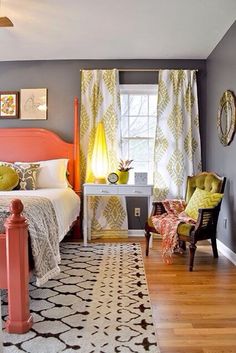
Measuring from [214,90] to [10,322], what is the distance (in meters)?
3.63

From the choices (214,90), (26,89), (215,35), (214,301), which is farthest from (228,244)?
(26,89)

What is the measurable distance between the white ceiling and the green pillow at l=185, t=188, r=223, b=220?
5.91 feet

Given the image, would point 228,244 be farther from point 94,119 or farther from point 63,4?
point 63,4

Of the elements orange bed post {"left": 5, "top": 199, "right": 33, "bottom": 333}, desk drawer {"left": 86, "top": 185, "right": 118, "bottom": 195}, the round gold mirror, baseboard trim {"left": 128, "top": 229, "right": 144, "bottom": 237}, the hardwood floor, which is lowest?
the hardwood floor

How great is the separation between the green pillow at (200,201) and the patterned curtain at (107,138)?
121cm

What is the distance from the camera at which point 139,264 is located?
345 cm

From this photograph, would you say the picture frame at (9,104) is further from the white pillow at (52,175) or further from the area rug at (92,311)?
the area rug at (92,311)

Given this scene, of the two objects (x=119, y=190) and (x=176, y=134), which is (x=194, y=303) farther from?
(x=176, y=134)

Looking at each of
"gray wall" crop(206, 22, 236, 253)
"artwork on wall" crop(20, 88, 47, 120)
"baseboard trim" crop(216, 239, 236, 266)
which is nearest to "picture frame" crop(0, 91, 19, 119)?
"artwork on wall" crop(20, 88, 47, 120)

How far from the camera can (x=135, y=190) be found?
13.8ft

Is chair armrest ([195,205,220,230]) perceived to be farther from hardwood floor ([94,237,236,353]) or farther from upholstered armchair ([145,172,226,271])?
hardwood floor ([94,237,236,353])

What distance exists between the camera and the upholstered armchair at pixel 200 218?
333cm

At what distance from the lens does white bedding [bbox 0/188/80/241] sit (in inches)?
127

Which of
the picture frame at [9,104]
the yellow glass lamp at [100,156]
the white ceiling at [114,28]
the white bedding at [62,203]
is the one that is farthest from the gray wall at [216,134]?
the picture frame at [9,104]
